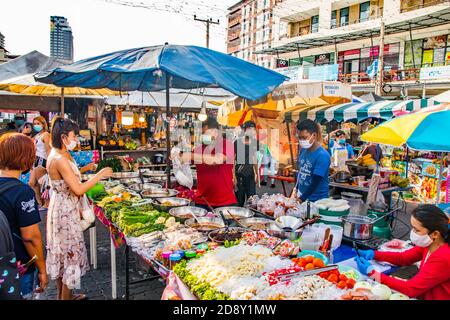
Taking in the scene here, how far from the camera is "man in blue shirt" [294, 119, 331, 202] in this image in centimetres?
405

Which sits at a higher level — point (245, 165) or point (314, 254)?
point (245, 165)

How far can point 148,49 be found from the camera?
3660 mm

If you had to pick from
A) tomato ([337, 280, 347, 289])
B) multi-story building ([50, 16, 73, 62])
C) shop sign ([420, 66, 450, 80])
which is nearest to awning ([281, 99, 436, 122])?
tomato ([337, 280, 347, 289])

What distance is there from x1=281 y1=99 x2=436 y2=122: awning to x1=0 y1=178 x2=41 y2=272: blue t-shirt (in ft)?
25.1

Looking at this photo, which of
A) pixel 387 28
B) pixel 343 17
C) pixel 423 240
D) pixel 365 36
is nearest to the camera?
pixel 423 240

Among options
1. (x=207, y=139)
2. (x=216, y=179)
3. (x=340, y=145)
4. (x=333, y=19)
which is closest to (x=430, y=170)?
(x=340, y=145)

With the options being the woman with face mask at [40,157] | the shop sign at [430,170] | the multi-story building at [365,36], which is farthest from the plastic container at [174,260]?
the multi-story building at [365,36]

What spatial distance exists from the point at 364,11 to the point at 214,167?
94.6ft

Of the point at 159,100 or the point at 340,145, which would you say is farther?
the point at 340,145

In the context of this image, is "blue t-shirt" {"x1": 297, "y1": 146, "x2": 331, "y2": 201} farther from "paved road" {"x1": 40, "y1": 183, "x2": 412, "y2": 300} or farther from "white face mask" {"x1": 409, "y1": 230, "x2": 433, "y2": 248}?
"paved road" {"x1": 40, "y1": 183, "x2": 412, "y2": 300}

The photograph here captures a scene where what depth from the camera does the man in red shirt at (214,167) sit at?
4027 millimetres

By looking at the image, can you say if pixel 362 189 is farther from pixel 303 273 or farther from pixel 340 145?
pixel 303 273

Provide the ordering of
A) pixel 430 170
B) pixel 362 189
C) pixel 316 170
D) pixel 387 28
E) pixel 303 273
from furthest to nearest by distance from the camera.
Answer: pixel 387 28
pixel 430 170
pixel 362 189
pixel 316 170
pixel 303 273

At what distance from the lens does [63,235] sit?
3559 millimetres
